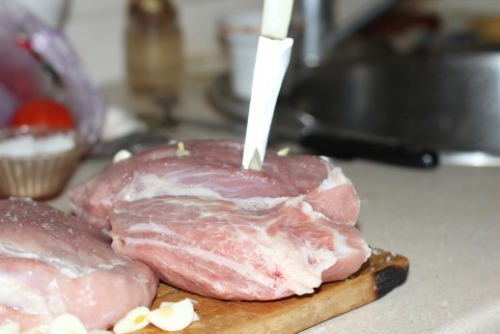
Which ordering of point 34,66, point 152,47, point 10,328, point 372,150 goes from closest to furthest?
point 10,328, point 372,150, point 34,66, point 152,47

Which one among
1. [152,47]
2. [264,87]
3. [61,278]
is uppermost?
[264,87]

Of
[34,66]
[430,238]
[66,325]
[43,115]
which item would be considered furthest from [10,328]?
[34,66]

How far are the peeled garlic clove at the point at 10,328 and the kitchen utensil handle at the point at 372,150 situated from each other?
726 millimetres

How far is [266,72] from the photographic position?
40.0 inches

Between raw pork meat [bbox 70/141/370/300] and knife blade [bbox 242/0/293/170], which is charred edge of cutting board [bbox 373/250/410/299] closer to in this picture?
raw pork meat [bbox 70/141/370/300]

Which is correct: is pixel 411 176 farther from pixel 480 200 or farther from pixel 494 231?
pixel 494 231

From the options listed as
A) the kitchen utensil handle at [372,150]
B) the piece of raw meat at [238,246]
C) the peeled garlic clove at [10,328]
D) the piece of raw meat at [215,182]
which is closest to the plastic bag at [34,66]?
the kitchen utensil handle at [372,150]

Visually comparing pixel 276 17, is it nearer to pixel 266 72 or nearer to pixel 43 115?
pixel 266 72

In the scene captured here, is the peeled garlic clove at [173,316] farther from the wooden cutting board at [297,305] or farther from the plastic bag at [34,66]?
the plastic bag at [34,66]

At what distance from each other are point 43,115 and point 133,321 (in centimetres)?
65

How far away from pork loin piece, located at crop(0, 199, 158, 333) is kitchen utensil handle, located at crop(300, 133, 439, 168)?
0.60 m

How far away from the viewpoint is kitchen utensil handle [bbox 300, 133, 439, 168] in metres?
1.46

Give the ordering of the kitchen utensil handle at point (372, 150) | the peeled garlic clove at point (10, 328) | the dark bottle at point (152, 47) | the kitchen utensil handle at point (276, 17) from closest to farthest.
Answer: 1. the peeled garlic clove at point (10, 328)
2. the kitchen utensil handle at point (276, 17)
3. the kitchen utensil handle at point (372, 150)
4. the dark bottle at point (152, 47)

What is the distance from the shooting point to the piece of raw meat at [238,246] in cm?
94
